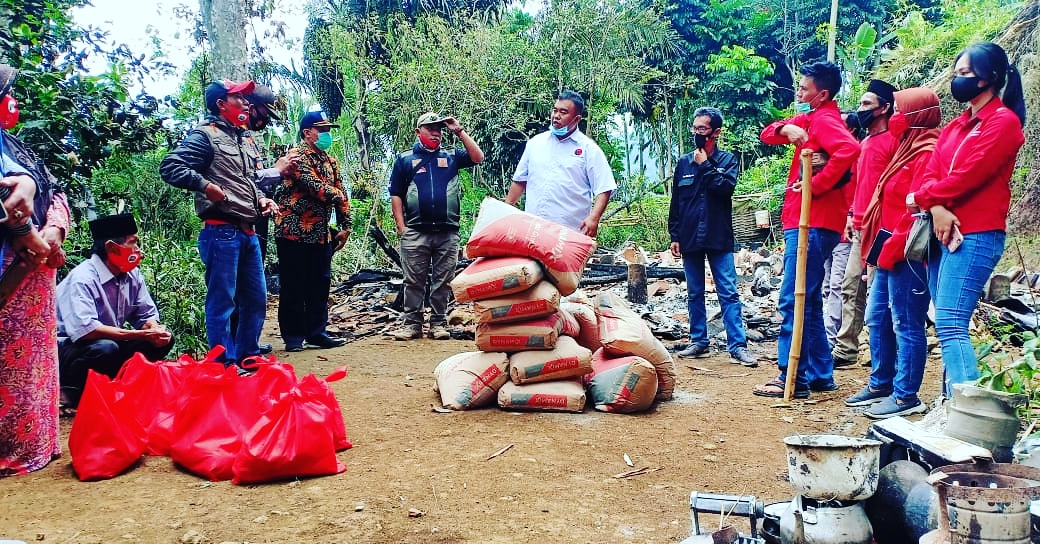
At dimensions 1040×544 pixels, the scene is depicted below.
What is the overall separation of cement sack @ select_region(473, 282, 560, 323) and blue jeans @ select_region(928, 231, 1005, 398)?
76.8 inches

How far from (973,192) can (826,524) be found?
2.05 meters

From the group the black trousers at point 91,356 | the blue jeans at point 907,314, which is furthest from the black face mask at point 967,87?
the black trousers at point 91,356

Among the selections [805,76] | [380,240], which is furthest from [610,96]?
[805,76]

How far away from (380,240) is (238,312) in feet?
9.35

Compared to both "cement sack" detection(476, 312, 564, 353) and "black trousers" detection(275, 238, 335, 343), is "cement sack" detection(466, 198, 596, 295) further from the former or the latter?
"black trousers" detection(275, 238, 335, 343)

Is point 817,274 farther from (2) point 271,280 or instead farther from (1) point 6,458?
(2) point 271,280

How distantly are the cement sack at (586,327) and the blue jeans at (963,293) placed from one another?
184cm

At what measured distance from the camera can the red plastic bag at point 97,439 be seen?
10.2ft

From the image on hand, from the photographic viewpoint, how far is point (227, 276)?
488cm

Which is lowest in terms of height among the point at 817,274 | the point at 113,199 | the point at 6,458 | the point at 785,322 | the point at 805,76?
the point at 6,458

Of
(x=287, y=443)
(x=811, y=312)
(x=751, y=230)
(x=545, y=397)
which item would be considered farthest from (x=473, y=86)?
(x=287, y=443)

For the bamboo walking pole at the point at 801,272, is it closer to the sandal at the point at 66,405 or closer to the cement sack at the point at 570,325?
the cement sack at the point at 570,325

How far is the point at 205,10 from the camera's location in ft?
27.8

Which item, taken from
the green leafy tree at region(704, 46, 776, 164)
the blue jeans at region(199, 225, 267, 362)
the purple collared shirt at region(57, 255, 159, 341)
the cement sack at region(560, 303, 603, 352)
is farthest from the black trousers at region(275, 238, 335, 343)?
the green leafy tree at region(704, 46, 776, 164)
